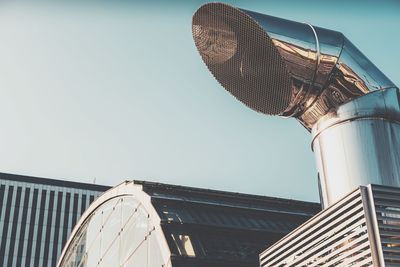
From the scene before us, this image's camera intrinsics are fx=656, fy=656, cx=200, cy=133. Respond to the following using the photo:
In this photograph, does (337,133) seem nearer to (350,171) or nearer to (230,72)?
(350,171)

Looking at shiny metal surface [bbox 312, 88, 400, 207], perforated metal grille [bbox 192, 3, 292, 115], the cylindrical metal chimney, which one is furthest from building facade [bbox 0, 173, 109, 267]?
shiny metal surface [bbox 312, 88, 400, 207]

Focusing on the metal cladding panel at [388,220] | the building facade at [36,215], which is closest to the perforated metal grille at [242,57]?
the metal cladding panel at [388,220]

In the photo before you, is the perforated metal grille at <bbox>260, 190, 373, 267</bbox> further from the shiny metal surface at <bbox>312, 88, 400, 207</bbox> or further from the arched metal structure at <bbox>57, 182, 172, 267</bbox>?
the arched metal structure at <bbox>57, 182, 172, 267</bbox>

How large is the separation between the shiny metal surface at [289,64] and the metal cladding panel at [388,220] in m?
2.06

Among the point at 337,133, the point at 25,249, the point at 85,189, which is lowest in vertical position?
the point at 337,133

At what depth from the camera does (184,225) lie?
18547 millimetres

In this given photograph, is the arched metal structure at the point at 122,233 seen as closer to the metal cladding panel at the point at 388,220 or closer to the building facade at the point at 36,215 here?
the metal cladding panel at the point at 388,220

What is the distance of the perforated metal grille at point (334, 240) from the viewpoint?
8336 millimetres

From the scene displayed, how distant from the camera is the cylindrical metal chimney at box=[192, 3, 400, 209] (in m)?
9.55

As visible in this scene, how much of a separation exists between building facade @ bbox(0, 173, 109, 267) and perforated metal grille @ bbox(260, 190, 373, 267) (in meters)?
65.1

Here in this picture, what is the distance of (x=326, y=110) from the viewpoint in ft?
33.3

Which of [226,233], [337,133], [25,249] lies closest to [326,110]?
[337,133]

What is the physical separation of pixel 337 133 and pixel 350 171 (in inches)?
29.8

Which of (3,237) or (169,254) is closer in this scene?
(169,254)
